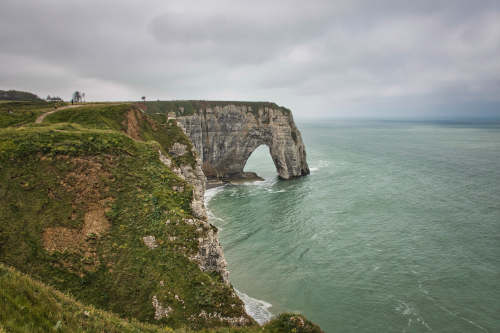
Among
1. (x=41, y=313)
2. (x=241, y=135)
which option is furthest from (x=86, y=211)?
(x=241, y=135)

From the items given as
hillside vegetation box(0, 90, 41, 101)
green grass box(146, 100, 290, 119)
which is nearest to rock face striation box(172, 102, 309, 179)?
green grass box(146, 100, 290, 119)

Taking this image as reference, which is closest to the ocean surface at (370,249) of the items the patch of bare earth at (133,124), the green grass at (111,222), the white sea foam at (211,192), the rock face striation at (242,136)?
the white sea foam at (211,192)

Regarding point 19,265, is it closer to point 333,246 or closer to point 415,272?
point 333,246

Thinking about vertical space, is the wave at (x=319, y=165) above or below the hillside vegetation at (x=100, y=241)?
below

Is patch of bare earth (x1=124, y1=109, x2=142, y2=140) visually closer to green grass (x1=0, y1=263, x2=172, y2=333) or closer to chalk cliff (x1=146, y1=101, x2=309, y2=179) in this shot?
green grass (x1=0, y1=263, x2=172, y2=333)

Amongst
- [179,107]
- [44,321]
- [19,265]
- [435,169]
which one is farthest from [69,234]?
[435,169]

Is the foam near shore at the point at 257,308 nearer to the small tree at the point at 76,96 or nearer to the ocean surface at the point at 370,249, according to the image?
the ocean surface at the point at 370,249
